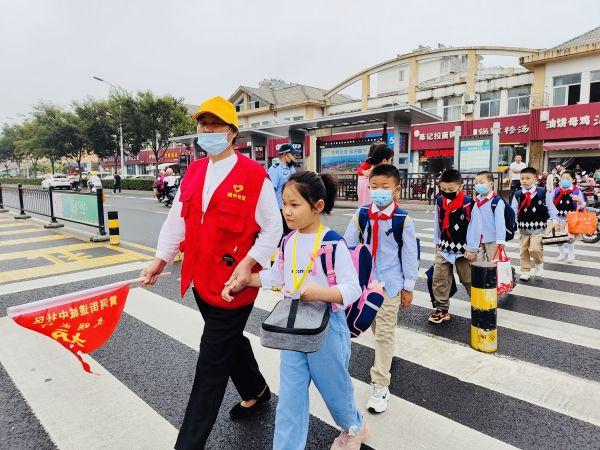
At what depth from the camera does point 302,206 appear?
204 centimetres

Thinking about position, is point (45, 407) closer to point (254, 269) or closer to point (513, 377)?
point (254, 269)

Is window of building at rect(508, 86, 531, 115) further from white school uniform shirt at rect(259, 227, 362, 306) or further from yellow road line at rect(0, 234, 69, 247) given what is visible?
white school uniform shirt at rect(259, 227, 362, 306)

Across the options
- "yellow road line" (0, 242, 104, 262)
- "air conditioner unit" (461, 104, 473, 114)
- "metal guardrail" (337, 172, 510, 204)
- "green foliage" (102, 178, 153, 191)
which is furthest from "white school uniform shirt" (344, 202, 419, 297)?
"green foliage" (102, 178, 153, 191)

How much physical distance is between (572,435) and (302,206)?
7.23 feet

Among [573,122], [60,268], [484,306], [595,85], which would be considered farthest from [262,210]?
[595,85]

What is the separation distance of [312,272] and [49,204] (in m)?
12.0

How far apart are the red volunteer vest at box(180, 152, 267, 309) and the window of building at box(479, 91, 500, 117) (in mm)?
27481

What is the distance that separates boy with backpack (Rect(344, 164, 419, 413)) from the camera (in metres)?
2.95

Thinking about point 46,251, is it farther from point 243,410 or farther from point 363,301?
point 363,301

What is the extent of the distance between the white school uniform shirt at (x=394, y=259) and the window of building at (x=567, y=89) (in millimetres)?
23198

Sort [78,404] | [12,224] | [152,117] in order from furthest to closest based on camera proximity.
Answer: [152,117] → [12,224] → [78,404]

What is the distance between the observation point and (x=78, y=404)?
9.58 feet

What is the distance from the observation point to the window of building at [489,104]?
2578 centimetres

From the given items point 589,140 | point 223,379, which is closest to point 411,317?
point 223,379
